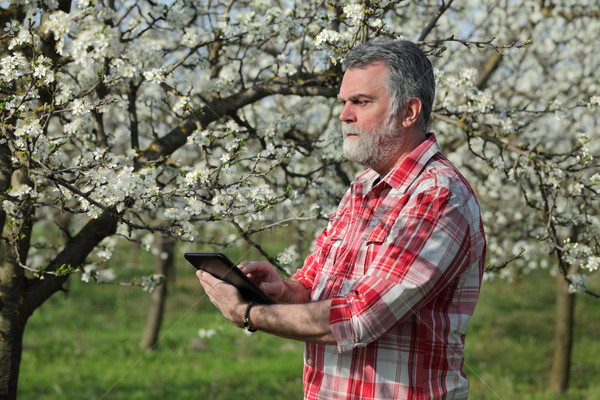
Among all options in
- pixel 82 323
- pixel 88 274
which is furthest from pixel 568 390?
pixel 82 323

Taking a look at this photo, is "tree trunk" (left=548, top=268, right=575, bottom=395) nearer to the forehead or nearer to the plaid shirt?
the plaid shirt

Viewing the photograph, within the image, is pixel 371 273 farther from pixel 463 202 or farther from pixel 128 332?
pixel 128 332

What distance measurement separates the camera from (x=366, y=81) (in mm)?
2273

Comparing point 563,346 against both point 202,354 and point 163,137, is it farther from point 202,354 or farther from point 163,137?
point 163,137

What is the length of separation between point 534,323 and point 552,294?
3.90 meters

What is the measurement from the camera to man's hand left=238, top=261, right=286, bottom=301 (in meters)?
2.56

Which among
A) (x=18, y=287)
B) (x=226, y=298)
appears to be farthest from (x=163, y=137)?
(x=226, y=298)

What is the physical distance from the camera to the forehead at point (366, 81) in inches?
88.7

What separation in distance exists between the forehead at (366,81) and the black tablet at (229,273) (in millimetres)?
830

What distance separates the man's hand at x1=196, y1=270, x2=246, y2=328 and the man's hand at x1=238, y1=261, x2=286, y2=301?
287 millimetres

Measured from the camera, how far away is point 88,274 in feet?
12.9

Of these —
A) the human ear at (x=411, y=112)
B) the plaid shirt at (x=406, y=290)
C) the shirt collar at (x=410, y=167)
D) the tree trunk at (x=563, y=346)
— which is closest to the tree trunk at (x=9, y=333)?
the plaid shirt at (x=406, y=290)

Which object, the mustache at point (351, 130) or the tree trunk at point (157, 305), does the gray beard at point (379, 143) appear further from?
the tree trunk at point (157, 305)

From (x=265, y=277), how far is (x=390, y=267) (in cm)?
91
